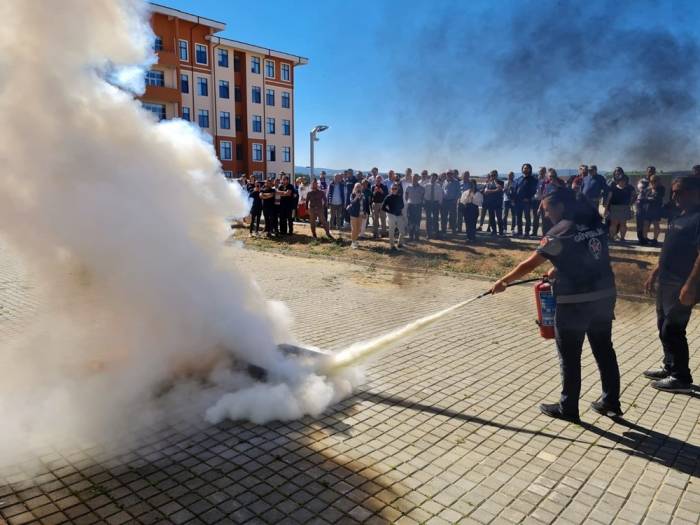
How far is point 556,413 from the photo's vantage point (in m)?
4.60

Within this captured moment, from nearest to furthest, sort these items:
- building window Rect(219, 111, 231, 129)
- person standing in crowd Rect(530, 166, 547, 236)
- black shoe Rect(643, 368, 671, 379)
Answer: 1. black shoe Rect(643, 368, 671, 379)
2. person standing in crowd Rect(530, 166, 547, 236)
3. building window Rect(219, 111, 231, 129)

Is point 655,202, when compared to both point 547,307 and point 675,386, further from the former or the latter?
point 547,307

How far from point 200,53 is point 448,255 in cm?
4335

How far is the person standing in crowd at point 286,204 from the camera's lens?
16.5 m

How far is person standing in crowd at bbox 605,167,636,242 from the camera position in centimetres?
1249

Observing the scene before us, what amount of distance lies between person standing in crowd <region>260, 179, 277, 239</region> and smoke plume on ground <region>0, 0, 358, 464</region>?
1121cm

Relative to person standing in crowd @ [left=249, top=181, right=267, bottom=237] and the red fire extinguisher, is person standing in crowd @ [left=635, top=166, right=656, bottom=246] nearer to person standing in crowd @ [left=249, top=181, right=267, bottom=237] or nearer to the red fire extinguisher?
the red fire extinguisher

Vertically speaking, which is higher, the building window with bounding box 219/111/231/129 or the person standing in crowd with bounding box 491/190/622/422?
the building window with bounding box 219/111/231/129

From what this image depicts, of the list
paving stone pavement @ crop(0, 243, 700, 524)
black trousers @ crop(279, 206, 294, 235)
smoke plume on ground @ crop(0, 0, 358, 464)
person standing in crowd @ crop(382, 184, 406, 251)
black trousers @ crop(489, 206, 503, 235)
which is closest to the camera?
paving stone pavement @ crop(0, 243, 700, 524)

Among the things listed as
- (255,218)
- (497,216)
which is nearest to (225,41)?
(255,218)

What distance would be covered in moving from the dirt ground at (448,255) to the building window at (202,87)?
37.5 m

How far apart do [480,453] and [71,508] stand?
283 cm

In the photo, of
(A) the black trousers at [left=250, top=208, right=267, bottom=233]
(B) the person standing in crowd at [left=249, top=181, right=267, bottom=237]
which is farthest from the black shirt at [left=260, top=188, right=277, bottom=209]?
(A) the black trousers at [left=250, top=208, right=267, bottom=233]

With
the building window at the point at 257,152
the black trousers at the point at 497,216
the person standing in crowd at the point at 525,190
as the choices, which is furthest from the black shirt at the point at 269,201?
the building window at the point at 257,152
